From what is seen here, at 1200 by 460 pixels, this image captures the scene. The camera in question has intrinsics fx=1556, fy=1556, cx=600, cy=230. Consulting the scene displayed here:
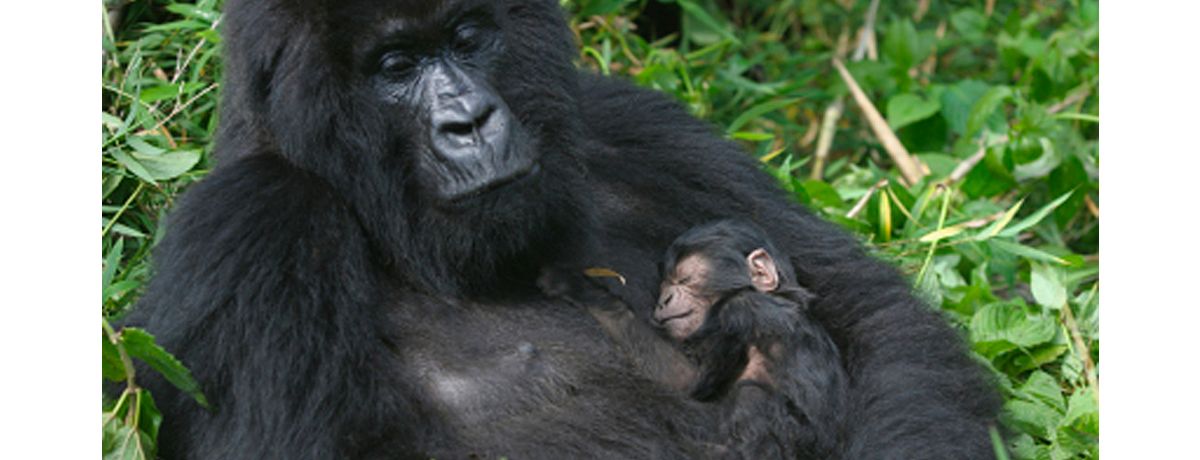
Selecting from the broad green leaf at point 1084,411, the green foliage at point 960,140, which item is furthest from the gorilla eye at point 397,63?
the broad green leaf at point 1084,411

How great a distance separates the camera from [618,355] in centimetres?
350

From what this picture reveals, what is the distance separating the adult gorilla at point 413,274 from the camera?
308 cm

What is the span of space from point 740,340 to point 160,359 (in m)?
1.26

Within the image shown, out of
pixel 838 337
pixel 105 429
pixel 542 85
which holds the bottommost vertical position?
pixel 838 337

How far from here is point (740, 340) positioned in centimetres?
348

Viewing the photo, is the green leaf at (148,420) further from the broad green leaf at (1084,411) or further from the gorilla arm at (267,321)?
the broad green leaf at (1084,411)

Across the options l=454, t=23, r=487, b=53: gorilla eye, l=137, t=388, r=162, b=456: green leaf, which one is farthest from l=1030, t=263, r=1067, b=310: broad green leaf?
l=137, t=388, r=162, b=456: green leaf

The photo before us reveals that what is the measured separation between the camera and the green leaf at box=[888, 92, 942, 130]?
605 centimetres

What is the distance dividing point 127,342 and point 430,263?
69cm

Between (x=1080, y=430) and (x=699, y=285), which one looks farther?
(x=1080, y=430)

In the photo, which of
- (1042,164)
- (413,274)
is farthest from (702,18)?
(413,274)

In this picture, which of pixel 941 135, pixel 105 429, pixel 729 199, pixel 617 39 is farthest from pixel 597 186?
pixel 941 135

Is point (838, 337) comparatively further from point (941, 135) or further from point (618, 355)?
point (941, 135)

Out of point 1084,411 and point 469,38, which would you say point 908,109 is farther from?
point 469,38
